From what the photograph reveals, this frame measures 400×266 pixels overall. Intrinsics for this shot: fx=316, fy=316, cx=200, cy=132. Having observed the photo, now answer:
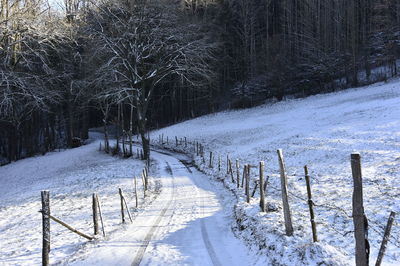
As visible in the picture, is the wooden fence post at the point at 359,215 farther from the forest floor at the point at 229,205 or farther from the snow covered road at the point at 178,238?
the snow covered road at the point at 178,238

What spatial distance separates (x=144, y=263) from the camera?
26.1 feet

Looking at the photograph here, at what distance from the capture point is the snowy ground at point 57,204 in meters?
9.76

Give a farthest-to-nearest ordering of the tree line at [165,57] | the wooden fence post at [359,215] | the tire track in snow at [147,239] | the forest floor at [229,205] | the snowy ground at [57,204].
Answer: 1. the tree line at [165,57]
2. the snowy ground at [57,204]
3. the tire track in snow at [147,239]
4. the forest floor at [229,205]
5. the wooden fence post at [359,215]

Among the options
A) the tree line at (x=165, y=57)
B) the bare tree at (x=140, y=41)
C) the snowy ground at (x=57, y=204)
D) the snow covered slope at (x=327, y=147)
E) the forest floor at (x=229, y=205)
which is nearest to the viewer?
the forest floor at (x=229, y=205)

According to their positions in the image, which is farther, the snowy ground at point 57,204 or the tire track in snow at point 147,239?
the snowy ground at point 57,204

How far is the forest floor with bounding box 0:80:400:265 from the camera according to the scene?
798 centimetres

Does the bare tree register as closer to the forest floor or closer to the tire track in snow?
the forest floor

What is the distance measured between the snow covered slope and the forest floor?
0.07 m

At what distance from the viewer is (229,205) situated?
13.1m

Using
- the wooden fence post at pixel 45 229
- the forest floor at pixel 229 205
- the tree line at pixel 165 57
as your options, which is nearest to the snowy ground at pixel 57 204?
the forest floor at pixel 229 205

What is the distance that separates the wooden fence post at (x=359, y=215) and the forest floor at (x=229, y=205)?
1.00m

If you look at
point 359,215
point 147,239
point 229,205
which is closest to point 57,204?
point 147,239

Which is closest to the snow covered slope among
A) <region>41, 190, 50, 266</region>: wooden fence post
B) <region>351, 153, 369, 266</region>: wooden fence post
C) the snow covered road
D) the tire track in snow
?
<region>351, 153, 369, 266</region>: wooden fence post

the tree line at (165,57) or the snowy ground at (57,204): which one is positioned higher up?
the tree line at (165,57)
